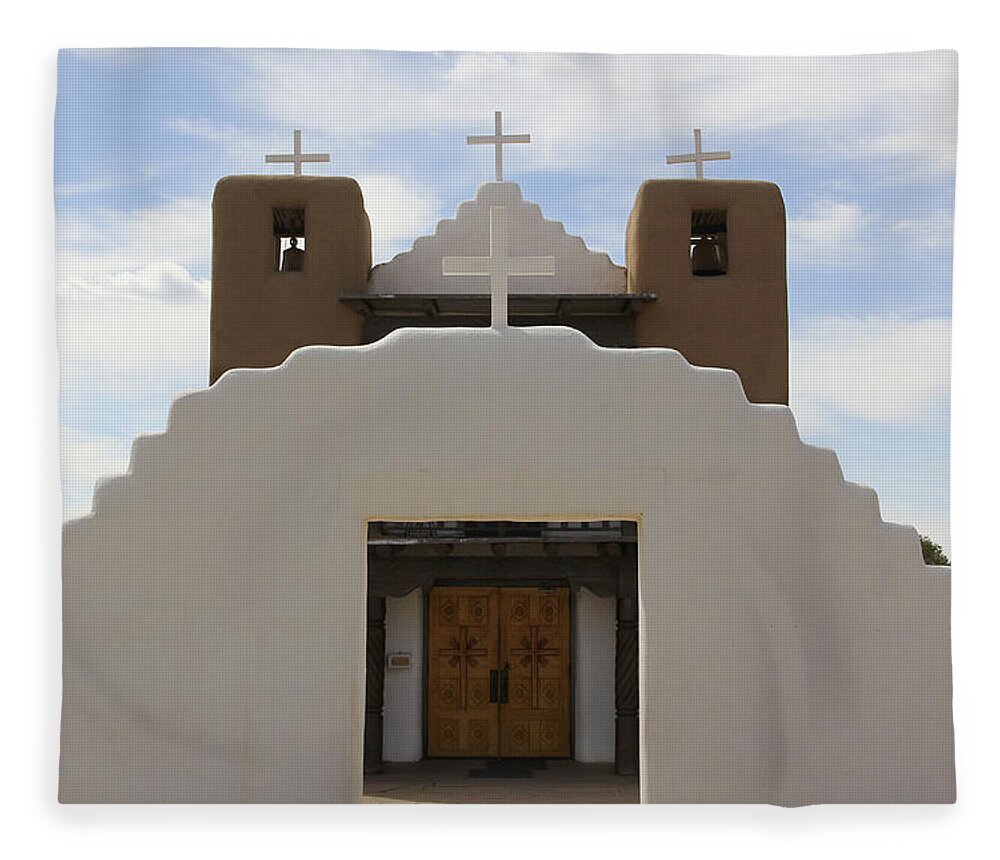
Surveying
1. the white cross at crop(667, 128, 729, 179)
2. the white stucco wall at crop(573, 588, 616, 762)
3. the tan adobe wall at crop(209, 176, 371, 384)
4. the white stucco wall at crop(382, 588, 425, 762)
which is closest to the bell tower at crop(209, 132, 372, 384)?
the tan adobe wall at crop(209, 176, 371, 384)

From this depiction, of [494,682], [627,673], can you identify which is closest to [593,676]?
[627,673]

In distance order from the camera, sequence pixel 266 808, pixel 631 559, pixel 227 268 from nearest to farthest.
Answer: pixel 266 808
pixel 227 268
pixel 631 559

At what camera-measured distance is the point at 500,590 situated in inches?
464

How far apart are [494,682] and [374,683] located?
116 centimetres

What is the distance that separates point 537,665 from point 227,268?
474 centimetres

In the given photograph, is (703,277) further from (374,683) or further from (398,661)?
(374,683)

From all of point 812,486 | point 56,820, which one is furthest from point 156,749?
point 812,486

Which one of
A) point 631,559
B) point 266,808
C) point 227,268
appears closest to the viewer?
point 266,808

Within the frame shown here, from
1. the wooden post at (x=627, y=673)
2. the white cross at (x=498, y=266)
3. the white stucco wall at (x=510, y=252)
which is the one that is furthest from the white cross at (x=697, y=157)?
the wooden post at (x=627, y=673)

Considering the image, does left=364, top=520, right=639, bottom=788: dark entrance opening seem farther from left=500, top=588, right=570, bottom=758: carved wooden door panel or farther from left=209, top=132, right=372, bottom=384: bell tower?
left=209, top=132, right=372, bottom=384: bell tower

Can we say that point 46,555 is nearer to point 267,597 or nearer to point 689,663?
point 267,597

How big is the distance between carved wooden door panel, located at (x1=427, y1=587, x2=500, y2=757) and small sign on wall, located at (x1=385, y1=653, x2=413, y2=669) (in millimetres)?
209

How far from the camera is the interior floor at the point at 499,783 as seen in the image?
955 cm

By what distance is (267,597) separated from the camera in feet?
21.2
